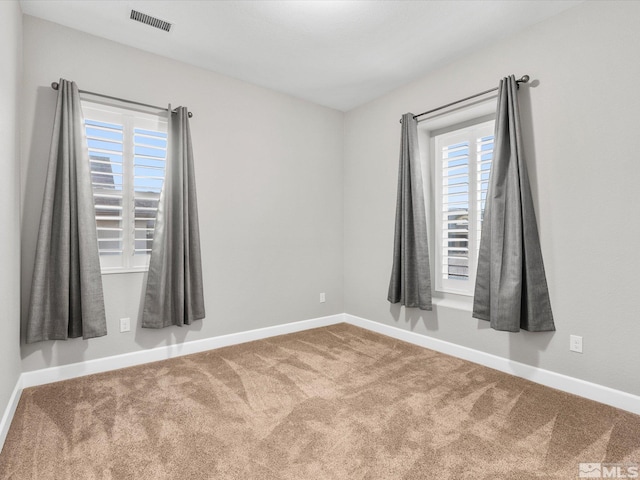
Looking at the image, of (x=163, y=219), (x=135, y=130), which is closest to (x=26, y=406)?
(x=163, y=219)

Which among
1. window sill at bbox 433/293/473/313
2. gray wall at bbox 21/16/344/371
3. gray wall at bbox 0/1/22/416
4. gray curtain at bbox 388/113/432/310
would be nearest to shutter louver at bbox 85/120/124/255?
gray wall at bbox 21/16/344/371

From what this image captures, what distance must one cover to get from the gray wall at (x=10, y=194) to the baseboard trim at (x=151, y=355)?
0.77 ft

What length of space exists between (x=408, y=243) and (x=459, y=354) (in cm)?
109

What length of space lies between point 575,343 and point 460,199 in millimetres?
1465

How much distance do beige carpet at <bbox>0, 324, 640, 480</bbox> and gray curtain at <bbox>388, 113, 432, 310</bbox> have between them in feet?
2.33

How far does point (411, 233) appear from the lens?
130 inches

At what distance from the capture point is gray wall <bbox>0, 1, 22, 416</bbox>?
5.89ft

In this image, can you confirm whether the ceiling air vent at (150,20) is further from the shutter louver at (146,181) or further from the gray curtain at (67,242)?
the shutter louver at (146,181)

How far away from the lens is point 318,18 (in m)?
2.45

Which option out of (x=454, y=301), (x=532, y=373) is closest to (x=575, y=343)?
(x=532, y=373)

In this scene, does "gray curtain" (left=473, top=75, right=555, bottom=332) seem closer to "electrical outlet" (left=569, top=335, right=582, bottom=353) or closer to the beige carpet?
"electrical outlet" (left=569, top=335, right=582, bottom=353)

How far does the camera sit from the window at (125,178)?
267 centimetres

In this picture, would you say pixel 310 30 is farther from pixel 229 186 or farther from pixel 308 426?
pixel 308 426

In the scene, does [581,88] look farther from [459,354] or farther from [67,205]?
[67,205]
